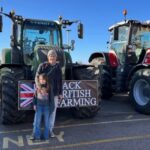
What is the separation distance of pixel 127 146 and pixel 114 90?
590cm

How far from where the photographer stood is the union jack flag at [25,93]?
7758 mm

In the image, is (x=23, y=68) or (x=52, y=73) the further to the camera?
(x=23, y=68)

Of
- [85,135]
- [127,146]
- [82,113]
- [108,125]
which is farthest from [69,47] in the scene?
[127,146]

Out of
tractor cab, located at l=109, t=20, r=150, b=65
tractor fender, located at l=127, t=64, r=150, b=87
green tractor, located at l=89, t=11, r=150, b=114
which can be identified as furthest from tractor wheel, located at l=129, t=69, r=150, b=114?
tractor cab, located at l=109, t=20, r=150, b=65

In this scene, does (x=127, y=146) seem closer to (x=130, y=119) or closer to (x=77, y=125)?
(x=77, y=125)

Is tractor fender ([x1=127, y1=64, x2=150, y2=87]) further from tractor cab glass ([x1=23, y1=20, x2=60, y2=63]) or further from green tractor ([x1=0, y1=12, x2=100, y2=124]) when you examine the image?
tractor cab glass ([x1=23, y1=20, x2=60, y2=63])

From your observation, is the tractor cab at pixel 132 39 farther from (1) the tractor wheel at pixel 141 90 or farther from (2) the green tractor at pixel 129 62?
(1) the tractor wheel at pixel 141 90

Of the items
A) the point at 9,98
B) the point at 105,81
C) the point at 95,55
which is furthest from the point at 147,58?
the point at 9,98

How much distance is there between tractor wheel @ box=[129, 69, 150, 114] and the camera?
32.9 feet

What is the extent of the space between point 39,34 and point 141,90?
3.39 m

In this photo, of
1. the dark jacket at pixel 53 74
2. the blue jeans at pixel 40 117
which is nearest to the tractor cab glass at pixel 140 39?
the dark jacket at pixel 53 74

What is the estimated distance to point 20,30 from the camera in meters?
9.63

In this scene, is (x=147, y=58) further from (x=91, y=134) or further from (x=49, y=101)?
(x=49, y=101)

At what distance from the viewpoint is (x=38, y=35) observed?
32.5 feet
